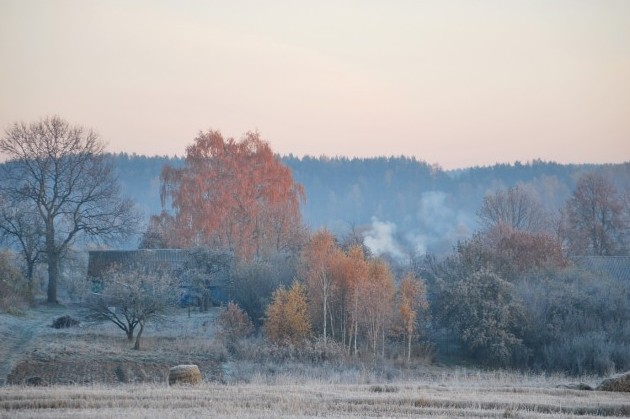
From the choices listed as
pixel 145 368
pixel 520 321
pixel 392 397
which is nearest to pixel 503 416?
pixel 392 397

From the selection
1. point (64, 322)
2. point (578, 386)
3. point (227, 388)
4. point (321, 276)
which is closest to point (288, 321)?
point (321, 276)

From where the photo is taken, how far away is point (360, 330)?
38156mm

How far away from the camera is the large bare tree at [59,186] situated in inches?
1901

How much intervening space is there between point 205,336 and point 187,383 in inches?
552

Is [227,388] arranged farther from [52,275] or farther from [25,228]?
[25,228]

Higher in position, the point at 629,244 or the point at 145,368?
the point at 629,244

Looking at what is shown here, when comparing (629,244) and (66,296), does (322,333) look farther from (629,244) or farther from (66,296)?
(629,244)

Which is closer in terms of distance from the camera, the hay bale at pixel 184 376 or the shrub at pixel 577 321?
the hay bale at pixel 184 376

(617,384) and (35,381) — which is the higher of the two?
(617,384)

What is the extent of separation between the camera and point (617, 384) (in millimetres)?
21812

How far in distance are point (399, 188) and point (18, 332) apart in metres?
119

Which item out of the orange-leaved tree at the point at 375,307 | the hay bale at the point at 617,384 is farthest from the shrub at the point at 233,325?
the hay bale at the point at 617,384

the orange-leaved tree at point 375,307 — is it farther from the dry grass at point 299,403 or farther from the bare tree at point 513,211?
the bare tree at point 513,211

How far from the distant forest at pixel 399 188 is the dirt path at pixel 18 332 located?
7836cm
